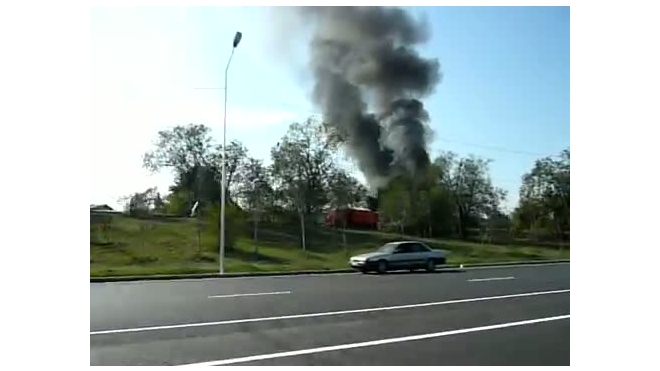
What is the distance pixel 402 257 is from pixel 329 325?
12190mm

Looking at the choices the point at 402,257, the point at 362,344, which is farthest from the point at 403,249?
the point at 362,344

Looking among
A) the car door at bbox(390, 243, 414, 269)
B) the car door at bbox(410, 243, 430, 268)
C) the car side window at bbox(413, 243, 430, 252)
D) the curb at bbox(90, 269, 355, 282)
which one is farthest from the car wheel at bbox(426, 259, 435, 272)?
the curb at bbox(90, 269, 355, 282)

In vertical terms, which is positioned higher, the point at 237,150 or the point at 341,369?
the point at 237,150

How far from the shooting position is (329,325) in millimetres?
A: 8141

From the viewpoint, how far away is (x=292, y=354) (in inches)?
245

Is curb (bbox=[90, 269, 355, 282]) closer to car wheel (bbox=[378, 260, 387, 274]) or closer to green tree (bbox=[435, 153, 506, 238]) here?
car wheel (bbox=[378, 260, 387, 274])

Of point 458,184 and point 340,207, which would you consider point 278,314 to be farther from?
point 458,184

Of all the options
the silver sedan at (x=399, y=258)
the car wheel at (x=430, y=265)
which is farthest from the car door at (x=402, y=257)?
the car wheel at (x=430, y=265)

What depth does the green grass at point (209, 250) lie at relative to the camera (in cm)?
2005

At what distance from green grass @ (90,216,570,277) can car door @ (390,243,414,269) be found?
2719mm

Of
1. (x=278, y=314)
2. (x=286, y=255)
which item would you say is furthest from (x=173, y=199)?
(x=278, y=314)

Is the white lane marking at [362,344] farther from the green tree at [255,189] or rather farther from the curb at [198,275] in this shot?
the green tree at [255,189]

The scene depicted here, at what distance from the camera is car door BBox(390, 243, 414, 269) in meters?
19.8

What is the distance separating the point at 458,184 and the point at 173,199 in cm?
1556
